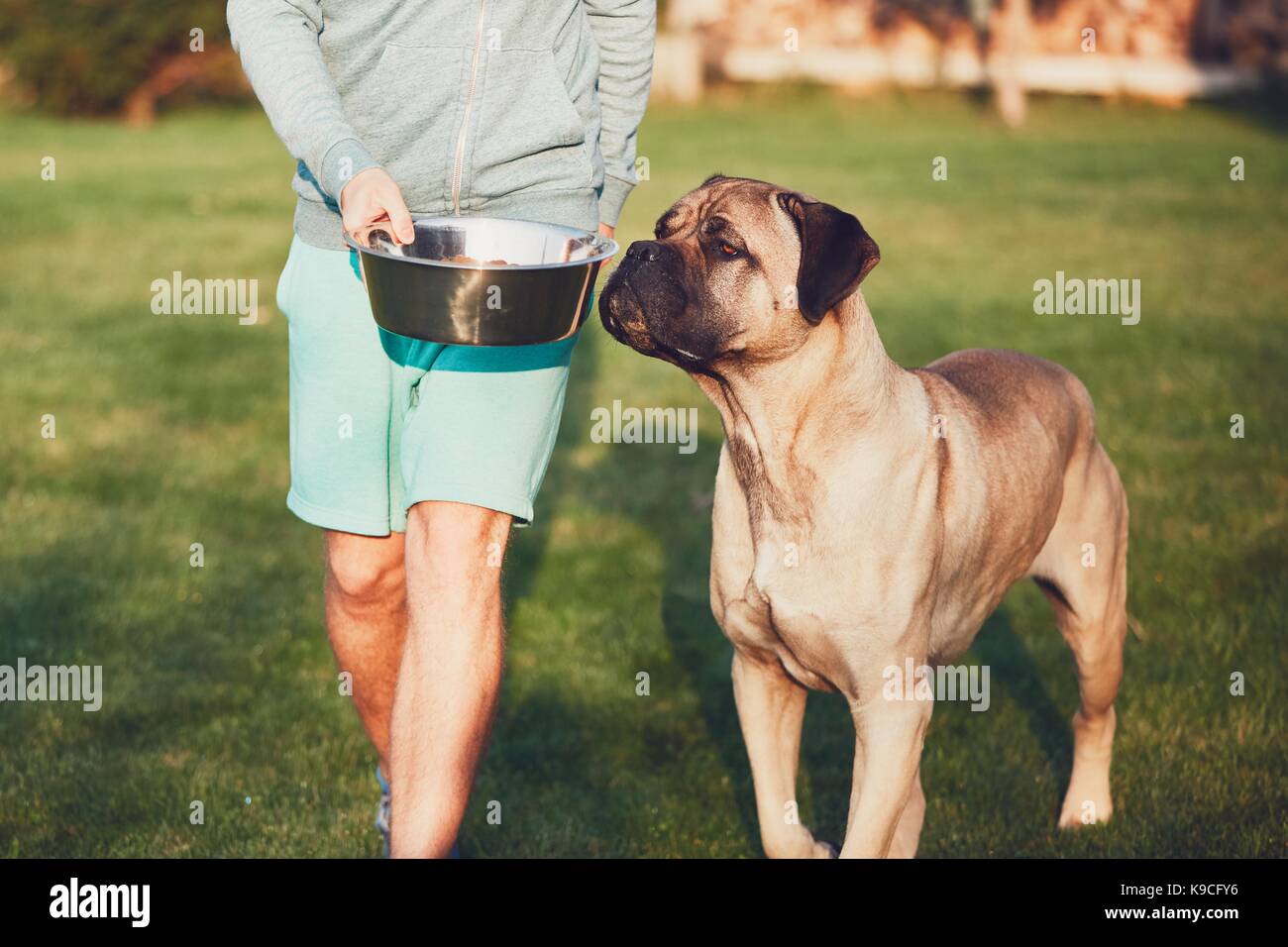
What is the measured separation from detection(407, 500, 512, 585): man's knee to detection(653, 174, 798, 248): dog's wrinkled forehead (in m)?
0.86

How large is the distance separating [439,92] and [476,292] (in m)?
0.57

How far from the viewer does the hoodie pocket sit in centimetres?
339

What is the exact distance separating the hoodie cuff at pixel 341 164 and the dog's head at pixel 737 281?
70 cm

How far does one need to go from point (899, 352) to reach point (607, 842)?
567cm

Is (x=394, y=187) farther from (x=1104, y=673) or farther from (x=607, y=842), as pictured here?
(x=1104, y=673)

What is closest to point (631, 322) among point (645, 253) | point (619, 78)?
point (645, 253)

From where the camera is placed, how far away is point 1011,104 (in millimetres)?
20547

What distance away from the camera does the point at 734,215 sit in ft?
11.7

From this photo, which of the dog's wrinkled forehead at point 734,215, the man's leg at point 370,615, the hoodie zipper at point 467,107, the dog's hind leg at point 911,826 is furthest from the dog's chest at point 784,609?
the hoodie zipper at point 467,107

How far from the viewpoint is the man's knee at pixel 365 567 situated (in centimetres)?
376

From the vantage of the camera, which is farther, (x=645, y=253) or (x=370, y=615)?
(x=370, y=615)

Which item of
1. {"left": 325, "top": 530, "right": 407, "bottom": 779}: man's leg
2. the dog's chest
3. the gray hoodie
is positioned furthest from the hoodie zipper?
the dog's chest

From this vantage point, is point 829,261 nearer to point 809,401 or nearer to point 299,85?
point 809,401

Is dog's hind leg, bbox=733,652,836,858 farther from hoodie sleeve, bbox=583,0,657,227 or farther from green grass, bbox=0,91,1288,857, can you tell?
hoodie sleeve, bbox=583,0,657,227
